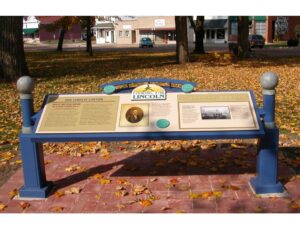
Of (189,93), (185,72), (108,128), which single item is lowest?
(185,72)

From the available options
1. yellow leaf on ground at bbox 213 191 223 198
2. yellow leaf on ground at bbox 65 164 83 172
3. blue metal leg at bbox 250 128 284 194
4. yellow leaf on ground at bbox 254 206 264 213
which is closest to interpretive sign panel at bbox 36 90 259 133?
blue metal leg at bbox 250 128 284 194

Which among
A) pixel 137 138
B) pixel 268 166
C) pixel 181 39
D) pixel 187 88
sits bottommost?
pixel 268 166

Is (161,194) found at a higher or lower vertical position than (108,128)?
lower

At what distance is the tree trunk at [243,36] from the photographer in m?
23.9

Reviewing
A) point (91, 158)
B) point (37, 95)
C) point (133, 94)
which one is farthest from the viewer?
point (37, 95)

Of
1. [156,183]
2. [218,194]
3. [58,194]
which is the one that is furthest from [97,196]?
A: [218,194]

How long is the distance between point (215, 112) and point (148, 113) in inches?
31.0

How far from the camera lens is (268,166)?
4.70m

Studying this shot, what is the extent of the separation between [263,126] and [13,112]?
6794 millimetres

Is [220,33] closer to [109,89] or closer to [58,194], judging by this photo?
[109,89]

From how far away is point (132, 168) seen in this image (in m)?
5.70

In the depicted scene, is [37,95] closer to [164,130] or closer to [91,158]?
[91,158]

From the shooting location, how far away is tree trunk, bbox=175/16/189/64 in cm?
2128

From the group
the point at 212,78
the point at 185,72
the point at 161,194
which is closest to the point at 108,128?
the point at 161,194
